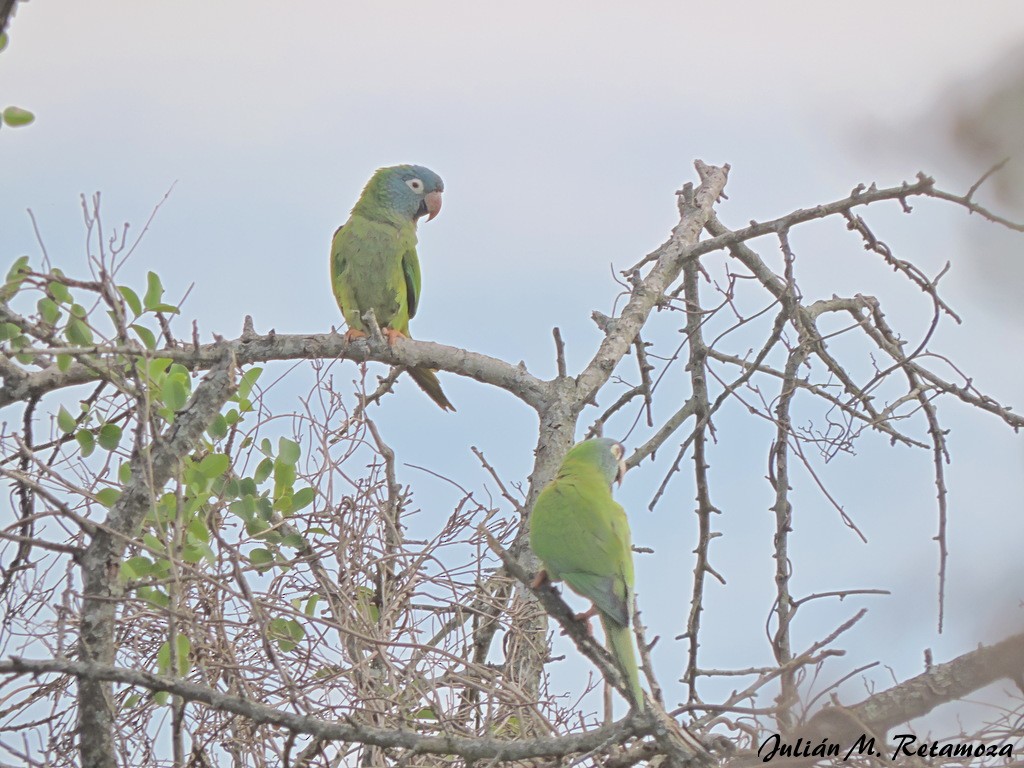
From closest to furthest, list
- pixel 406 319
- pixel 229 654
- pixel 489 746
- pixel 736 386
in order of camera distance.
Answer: pixel 489 746 < pixel 229 654 < pixel 736 386 < pixel 406 319

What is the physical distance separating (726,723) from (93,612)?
1777mm

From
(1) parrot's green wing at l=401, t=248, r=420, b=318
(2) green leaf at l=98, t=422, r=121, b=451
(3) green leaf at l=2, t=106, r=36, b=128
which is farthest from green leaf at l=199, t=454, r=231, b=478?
(1) parrot's green wing at l=401, t=248, r=420, b=318

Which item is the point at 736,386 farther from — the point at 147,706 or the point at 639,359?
the point at 147,706

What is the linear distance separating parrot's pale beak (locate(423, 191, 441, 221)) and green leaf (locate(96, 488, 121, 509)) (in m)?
3.98

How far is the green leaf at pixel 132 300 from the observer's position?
9.64ft

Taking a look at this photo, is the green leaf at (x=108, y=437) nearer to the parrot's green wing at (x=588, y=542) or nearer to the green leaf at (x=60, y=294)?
the green leaf at (x=60, y=294)

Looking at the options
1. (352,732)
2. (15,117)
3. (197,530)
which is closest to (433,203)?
(197,530)

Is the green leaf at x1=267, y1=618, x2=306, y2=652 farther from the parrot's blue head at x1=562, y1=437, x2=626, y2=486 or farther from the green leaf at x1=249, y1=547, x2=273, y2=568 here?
the parrot's blue head at x1=562, y1=437, x2=626, y2=486

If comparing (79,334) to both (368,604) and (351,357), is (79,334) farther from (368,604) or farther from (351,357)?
(351,357)

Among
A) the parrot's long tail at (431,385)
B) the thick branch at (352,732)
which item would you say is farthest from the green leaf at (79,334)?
the parrot's long tail at (431,385)

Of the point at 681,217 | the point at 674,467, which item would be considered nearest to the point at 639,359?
the point at 674,467

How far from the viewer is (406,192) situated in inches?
254

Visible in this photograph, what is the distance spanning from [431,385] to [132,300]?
8.34 ft

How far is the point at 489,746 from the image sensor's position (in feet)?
7.36
